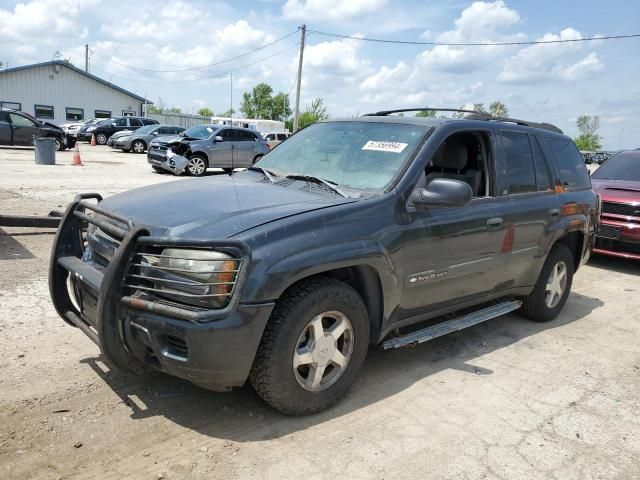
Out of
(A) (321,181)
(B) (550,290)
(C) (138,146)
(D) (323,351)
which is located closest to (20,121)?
(C) (138,146)

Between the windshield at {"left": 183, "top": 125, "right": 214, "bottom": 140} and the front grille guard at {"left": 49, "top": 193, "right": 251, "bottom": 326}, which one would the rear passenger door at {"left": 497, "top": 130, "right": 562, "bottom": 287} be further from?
the windshield at {"left": 183, "top": 125, "right": 214, "bottom": 140}

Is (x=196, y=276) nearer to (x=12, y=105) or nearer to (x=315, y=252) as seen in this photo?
(x=315, y=252)

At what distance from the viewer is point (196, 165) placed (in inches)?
707

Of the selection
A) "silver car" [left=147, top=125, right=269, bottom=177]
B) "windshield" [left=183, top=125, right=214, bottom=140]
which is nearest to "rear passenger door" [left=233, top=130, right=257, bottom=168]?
"silver car" [left=147, top=125, right=269, bottom=177]

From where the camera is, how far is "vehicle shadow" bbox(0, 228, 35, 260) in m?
6.31

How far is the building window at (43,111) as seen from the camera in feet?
128

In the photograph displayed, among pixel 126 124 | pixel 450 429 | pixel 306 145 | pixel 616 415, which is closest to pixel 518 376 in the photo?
pixel 616 415

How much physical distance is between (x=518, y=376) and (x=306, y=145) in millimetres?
2408

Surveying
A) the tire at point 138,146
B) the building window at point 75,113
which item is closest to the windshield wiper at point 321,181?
the tire at point 138,146

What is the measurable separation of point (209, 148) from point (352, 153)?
48.5 ft

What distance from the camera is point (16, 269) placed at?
5801mm

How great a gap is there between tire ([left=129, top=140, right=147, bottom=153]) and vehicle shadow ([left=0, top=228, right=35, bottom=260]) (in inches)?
797

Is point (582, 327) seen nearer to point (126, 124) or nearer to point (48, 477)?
point (48, 477)

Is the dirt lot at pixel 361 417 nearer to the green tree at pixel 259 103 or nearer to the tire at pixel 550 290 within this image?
the tire at pixel 550 290
